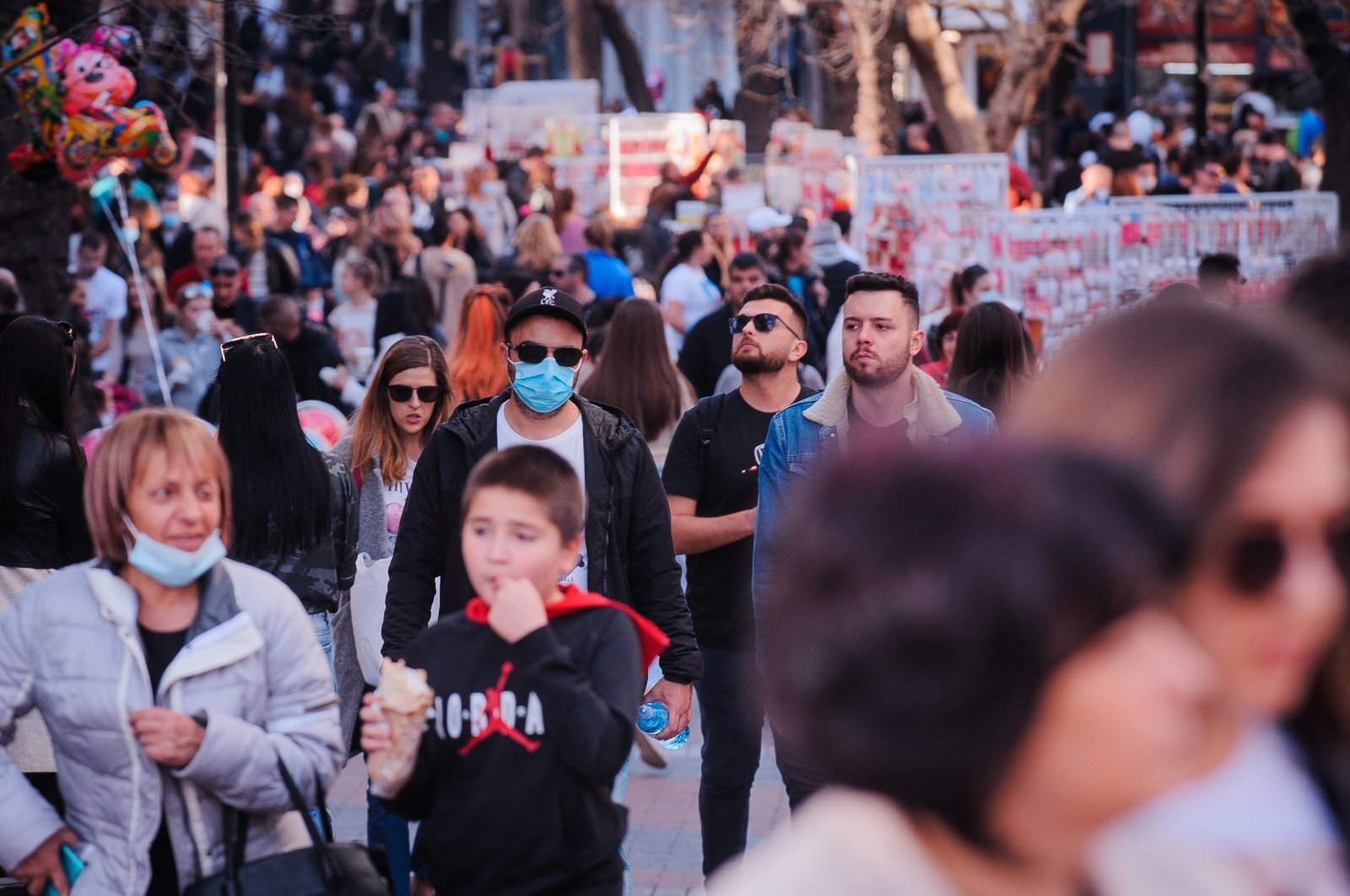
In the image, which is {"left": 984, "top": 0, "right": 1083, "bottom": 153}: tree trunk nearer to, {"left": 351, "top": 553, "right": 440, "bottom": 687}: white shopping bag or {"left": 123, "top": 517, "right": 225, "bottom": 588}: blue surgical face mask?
{"left": 351, "top": 553, "right": 440, "bottom": 687}: white shopping bag

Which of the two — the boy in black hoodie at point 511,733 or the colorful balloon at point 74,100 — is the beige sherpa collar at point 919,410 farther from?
the colorful balloon at point 74,100

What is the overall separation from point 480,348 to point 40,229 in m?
3.61

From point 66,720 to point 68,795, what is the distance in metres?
0.19

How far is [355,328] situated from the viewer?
12344mm

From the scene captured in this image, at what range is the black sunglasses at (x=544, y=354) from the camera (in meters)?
5.30

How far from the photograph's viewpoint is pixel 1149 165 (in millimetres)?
19938

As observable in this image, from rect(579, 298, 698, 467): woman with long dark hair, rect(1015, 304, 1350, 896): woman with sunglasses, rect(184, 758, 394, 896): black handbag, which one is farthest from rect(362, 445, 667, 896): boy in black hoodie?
rect(579, 298, 698, 467): woman with long dark hair

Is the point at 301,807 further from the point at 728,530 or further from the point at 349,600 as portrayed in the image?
the point at 728,530

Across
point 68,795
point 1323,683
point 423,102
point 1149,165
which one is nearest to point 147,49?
point 68,795

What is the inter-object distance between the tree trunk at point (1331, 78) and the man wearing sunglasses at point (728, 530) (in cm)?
1004

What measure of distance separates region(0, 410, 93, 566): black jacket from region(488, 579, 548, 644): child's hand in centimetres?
243

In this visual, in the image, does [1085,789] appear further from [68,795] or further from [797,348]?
[797,348]

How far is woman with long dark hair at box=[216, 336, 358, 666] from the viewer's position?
17.8 feet

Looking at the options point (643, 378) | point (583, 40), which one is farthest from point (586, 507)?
point (583, 40)
